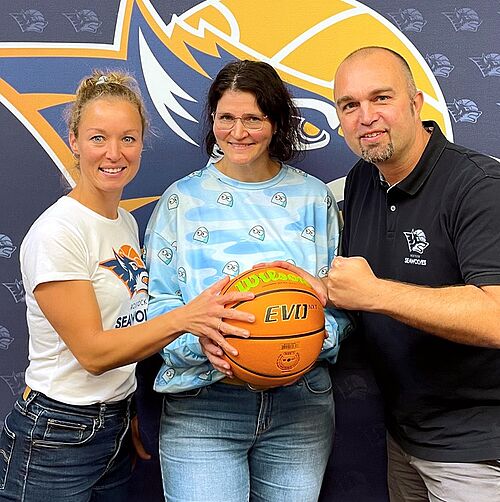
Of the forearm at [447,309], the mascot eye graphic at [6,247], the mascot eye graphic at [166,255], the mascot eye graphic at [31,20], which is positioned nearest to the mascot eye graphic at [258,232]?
the mascot eye graphic at [166,255]

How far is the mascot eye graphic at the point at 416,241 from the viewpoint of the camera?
5.23 ft

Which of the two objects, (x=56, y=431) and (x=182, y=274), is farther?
(x=182, y=274)

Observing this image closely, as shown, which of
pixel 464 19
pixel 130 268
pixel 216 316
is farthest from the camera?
pixel 464 19

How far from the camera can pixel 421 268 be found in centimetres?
160

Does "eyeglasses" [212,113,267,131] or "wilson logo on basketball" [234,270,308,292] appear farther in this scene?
"eyeglasses" [212,113,267,131]

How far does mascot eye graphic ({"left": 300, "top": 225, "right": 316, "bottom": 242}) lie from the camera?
179 centimetres

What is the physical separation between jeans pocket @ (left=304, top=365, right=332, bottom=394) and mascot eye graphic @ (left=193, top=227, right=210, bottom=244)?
44 centimetres

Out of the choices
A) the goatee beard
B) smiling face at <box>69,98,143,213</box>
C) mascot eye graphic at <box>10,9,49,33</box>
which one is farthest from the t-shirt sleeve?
mascot eye graphic at <box>10,9,49,33</box>

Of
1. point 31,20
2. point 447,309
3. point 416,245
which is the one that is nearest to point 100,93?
point 31,20

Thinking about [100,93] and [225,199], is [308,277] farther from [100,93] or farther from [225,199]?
[100,93]

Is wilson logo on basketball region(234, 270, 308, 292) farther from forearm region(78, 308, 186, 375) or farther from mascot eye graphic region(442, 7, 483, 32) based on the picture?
mascot eye graphic region(442, 7, 483, 32)

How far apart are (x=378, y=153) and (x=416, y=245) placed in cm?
24

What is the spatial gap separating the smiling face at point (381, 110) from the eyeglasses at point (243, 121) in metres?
0.22

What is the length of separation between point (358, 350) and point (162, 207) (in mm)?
786
